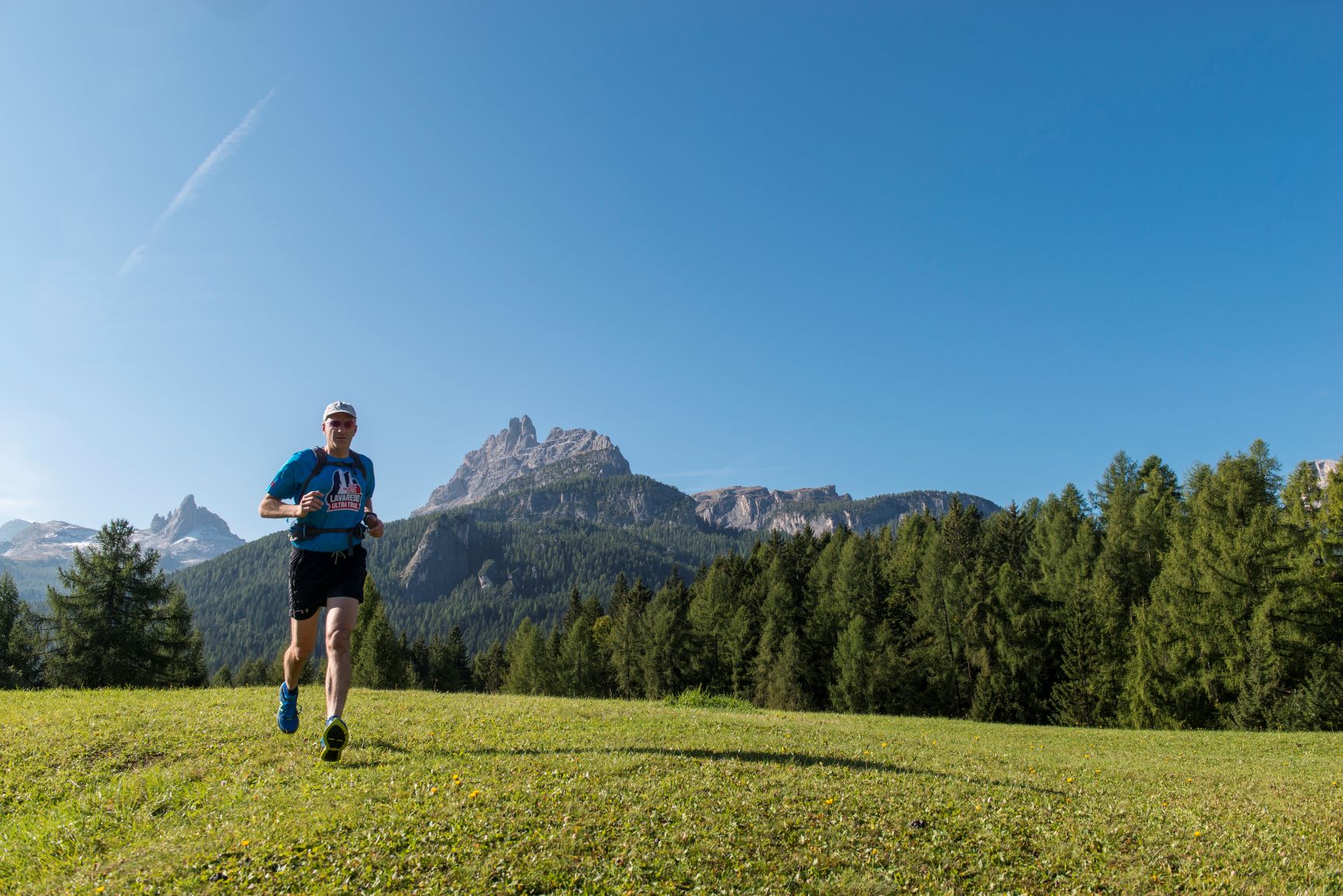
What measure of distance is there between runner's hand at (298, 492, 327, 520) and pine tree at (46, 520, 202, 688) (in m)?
36.5

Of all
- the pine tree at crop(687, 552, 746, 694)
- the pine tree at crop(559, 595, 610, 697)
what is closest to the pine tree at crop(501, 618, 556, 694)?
the pine tree at crop(559, 595, 610, 697)

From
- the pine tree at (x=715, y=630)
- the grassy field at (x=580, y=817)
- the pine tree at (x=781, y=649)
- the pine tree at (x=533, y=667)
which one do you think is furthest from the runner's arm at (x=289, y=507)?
the pine tree at (x=533, y=667)

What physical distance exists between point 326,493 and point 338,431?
79 centimetres

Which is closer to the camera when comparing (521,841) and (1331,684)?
(521,841)

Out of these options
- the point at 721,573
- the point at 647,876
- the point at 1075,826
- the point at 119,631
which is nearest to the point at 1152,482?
the point at 721,573

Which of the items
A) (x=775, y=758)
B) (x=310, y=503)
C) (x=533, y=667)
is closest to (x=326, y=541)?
(x=310, y=503)

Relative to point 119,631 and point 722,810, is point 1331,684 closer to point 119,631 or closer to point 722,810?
point 722,810

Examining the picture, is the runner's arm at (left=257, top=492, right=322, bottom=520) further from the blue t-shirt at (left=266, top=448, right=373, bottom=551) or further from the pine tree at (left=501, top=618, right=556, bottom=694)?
the pine tree at (left=501, top=618, right=556, bottom=694)

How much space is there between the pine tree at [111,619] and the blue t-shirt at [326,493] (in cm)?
3605

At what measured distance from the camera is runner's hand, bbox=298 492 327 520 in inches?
297

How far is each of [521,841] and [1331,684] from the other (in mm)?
39729

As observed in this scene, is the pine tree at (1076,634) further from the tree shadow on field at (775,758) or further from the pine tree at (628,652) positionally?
the tree shadow on field at (775,758)

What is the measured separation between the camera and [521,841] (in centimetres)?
536

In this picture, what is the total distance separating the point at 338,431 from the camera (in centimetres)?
828
